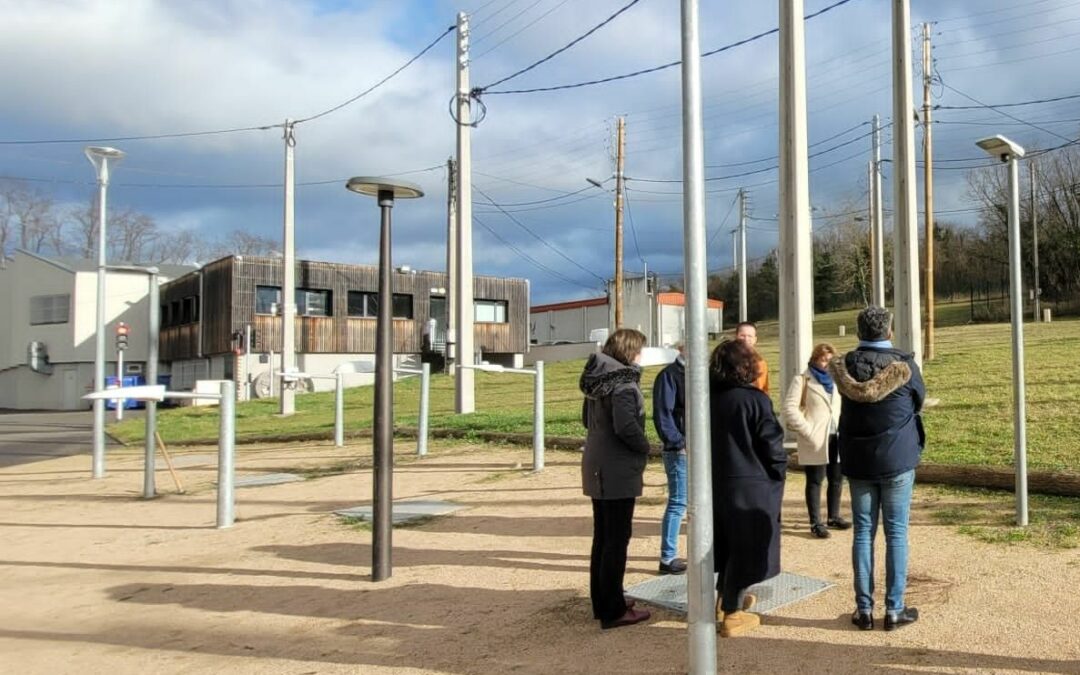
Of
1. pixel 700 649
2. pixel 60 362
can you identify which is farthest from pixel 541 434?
pixel 60 362

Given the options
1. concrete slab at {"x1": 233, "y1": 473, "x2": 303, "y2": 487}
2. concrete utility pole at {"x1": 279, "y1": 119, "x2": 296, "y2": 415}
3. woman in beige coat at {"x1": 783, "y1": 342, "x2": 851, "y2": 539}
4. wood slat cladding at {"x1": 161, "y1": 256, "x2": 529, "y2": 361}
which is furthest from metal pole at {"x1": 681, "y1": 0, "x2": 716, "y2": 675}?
wood slat cladding at {"x1": 161, "y1": 256, "x2": 529, "y2": 361}

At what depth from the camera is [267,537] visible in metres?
7.95

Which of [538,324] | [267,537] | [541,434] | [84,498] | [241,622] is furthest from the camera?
[538,324]

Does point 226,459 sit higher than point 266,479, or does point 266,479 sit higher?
point 226,459

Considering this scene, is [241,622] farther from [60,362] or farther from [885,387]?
[60,362]

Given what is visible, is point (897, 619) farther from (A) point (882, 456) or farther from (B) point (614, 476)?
(B) point (614, 476)

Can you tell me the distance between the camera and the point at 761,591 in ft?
16.6

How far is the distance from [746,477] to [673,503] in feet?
4.30

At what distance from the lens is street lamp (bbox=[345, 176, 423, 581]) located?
6047 mm

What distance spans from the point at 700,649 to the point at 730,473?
113 cm

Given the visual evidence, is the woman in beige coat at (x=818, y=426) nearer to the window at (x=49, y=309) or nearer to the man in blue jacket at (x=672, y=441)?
the man in blue jacket at (x=672, y=441)

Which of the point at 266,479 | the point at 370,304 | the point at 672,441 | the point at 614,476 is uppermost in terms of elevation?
the point at 370,304

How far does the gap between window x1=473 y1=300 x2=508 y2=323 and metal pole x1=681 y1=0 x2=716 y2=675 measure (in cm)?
→ 3989

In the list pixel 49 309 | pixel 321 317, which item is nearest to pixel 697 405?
pixel 321 317
